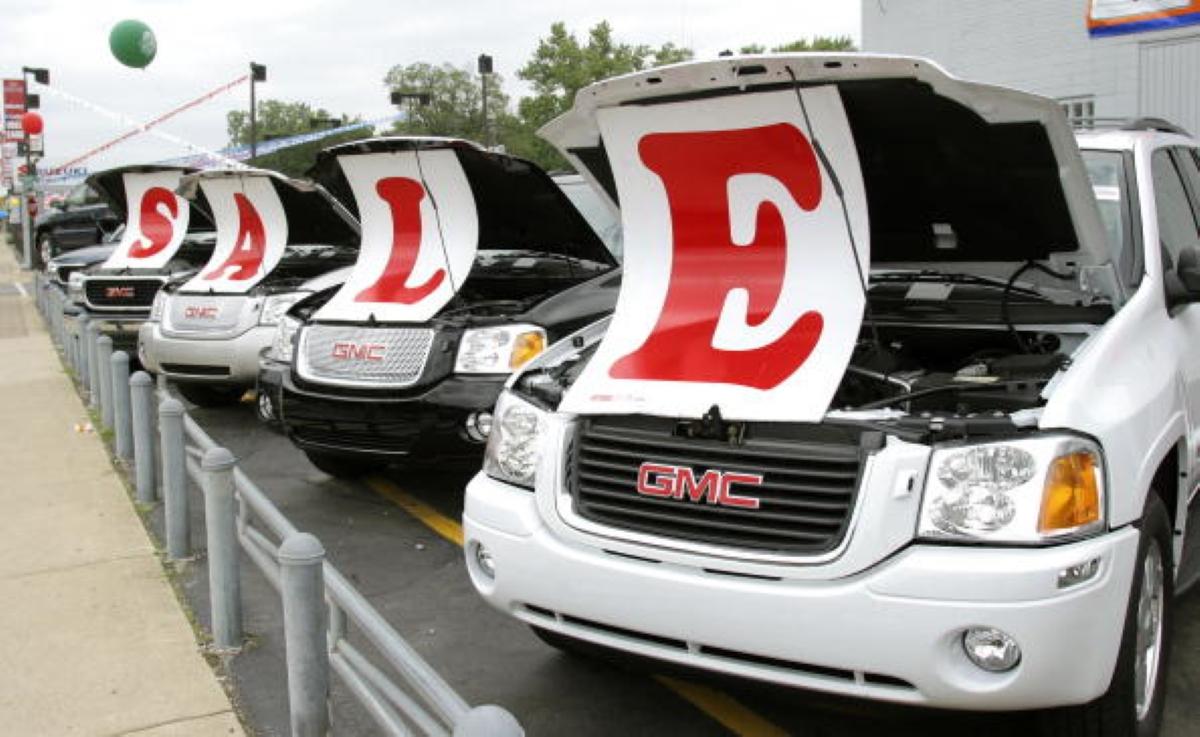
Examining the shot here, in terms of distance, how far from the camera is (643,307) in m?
3.67

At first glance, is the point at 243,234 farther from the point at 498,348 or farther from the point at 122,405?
the point at 498,348

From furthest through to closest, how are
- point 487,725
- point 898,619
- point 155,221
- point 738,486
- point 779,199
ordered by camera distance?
point 155,221
point 779,199
point 738,486
point 898,619
point 487,725

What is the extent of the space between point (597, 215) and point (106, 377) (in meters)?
3.57

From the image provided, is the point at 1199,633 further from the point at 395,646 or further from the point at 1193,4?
the point at 1193,4

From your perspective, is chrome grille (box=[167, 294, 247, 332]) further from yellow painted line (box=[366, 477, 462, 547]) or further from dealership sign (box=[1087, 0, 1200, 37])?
dealership sign (box=[1087, 0, 1200, 37])

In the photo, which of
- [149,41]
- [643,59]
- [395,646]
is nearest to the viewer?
[395,646]

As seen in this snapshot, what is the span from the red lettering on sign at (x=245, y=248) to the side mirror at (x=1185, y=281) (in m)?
6.64

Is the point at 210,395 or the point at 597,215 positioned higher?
the point at 597,215

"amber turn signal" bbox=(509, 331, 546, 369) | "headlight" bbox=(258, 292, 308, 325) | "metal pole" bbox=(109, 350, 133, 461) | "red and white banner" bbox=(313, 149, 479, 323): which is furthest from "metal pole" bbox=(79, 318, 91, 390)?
"amber turn signal" bbox=(509, 331, 546, 369)

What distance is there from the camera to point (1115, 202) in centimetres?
398

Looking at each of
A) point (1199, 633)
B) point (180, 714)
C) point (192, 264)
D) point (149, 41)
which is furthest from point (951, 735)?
point (149, 41)

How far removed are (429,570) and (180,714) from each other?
154 cm

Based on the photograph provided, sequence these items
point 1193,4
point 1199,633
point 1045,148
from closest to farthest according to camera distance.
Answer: point 1045,148 < point 1199,633 < point 1193,4

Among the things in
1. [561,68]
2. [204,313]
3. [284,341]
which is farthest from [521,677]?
[561,68]
